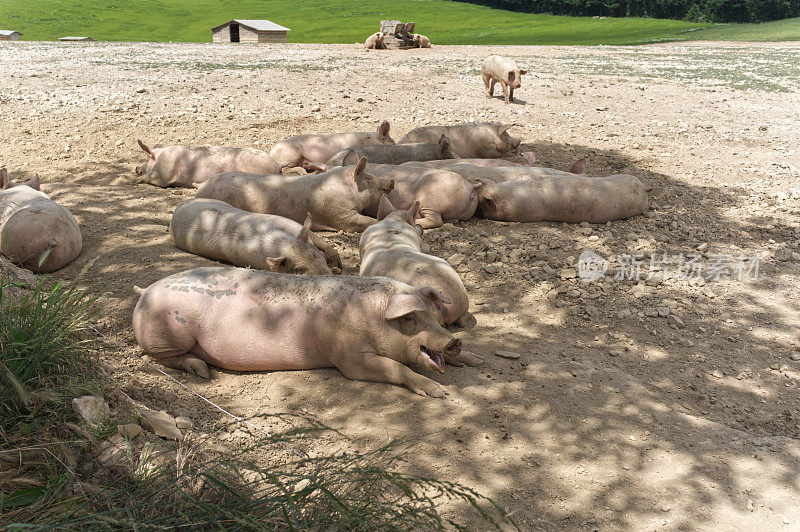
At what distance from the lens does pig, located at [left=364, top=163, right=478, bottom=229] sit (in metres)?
7.07

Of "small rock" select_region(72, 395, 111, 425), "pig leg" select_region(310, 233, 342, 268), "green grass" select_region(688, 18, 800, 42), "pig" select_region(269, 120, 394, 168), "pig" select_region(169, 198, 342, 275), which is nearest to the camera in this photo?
"small rock" select_region(72, 395, 111, 425)

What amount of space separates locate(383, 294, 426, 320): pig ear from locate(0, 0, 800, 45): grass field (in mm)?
30487

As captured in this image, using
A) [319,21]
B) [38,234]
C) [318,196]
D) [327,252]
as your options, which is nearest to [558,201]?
[318,196]

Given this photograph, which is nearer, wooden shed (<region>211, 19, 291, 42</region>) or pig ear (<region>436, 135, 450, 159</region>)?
pig ear (<region>436, 135, 450, 159</region>)

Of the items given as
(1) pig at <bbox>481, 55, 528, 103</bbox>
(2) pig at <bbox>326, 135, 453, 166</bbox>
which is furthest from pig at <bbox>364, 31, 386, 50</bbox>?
(2) pig at <bbox>326, 135, 453, 166</bbox>

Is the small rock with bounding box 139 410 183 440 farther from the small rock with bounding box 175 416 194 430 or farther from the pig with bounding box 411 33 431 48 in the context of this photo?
the pig with bounding box 411 33 431 48

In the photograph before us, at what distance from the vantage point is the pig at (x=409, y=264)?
489 cm

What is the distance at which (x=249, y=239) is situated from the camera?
5.86 metres

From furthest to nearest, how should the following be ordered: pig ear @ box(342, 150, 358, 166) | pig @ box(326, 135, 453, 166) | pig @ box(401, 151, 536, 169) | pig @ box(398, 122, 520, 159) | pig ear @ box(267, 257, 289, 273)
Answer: pig @ box(398, 122, 520, 159) < pig @ box(326, 135, 453, 166) < pig @ box(401, 151, 536, 169) < pig ear @ box(342, 150, 358, 166) < pig ear @ box(267, 257, 289, 273)

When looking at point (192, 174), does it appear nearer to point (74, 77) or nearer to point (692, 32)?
point (74, 77)

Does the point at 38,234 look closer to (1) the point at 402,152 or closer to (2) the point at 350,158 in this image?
(2) the point at 350,158

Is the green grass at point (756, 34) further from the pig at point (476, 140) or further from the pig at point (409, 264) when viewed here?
the pig at point (409, 264)

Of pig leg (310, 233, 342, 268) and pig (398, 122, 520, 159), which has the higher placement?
pig (398, 122, 520, 159)

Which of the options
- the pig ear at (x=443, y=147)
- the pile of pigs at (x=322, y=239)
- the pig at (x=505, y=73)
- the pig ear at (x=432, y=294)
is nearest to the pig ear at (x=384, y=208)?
the pile of pigs at (x=322, y=239)
